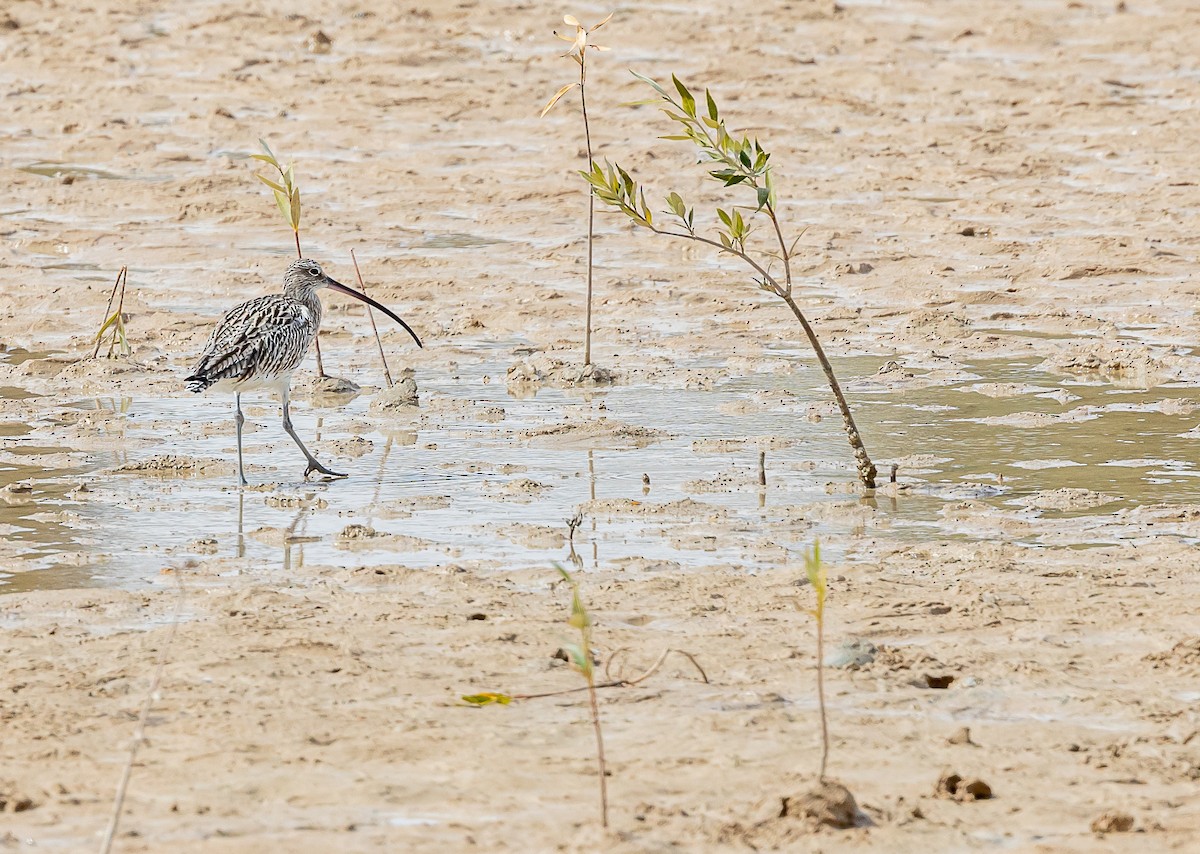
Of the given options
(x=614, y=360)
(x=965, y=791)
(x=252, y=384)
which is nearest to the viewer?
(x=965, y=791)

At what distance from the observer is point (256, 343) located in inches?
346

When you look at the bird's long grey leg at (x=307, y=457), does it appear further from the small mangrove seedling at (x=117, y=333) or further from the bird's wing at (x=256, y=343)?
the small mangrove seedling at (x=117, y=333)

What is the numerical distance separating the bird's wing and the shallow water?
1.56 ft

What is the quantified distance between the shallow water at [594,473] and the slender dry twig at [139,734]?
1.83ft

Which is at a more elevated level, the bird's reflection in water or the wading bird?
the wading bird

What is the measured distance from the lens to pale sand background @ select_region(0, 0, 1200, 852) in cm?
492

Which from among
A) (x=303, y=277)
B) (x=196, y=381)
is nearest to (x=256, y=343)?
(x=196, y=381)

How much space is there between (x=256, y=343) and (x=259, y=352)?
0.15ft

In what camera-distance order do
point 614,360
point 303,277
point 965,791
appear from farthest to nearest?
point 614,360 → point 303,277 → point 965,791

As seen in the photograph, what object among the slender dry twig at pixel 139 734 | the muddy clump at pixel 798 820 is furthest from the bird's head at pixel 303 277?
the muddy clump at pixel 798 820

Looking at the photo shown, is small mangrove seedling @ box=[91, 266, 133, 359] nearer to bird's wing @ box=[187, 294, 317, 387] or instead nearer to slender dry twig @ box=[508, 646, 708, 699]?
bird's wing @ box=[187, 294, 317, 387]

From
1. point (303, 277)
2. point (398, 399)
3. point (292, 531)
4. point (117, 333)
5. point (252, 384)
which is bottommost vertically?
point (292, 531)

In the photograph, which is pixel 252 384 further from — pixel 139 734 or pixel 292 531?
pixel 139 734

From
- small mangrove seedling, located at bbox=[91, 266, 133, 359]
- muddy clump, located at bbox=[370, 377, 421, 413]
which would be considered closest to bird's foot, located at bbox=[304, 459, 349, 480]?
muddy clump, located at bbox=[370, 377, 421, 413]
